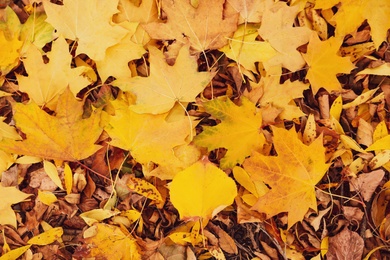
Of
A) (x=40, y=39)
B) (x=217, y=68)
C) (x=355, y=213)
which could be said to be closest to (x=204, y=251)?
(x=355, y=213)

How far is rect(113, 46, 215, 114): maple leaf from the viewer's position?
1376mm

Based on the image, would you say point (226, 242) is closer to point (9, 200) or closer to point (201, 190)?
point (201, 190)

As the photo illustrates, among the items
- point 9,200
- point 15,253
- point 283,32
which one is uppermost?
point 283,32

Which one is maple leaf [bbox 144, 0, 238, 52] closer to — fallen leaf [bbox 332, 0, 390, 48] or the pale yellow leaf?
fallen leaf [bbox 332, 0, 390, 48]

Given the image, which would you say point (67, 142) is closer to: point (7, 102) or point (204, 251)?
point (7, 102)

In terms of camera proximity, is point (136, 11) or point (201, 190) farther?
point (136, 11)

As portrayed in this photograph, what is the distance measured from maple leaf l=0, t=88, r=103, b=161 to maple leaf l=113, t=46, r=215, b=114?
0.15m

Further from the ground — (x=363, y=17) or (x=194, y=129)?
(x=363, y=17)

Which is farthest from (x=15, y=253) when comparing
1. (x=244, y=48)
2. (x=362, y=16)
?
(x=362, y=16)

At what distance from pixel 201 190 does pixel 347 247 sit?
0.49 metres

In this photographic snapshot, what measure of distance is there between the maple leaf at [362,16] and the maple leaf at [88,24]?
0.65 meters

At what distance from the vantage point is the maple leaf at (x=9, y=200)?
4.78 feet

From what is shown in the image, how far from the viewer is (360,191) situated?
143cm

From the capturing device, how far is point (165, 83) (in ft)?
4.54
